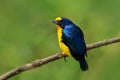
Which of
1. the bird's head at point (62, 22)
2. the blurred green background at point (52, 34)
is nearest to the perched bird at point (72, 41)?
the bird's head at point (62, 22)

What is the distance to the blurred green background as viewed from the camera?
8.29 feet

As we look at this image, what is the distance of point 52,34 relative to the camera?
267cm

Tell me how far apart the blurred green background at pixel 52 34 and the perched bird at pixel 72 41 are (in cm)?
76

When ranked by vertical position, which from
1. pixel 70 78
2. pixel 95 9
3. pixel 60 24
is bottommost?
pixel 70 78

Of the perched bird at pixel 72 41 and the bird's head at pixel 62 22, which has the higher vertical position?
the bird's head at pixel 62 22

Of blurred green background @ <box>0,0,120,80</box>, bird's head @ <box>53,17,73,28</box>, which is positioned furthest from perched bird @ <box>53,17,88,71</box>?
blurred green background @ <box>0,0,120,80</box>

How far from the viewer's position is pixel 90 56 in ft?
8.41

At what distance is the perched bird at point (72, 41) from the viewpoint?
167 centimetres

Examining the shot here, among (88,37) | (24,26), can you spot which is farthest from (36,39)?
(88,37)

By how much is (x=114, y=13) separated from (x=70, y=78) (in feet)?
1.58

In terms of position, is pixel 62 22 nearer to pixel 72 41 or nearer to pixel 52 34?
pixel 72 41

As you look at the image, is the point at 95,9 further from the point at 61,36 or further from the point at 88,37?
the point at 61,36

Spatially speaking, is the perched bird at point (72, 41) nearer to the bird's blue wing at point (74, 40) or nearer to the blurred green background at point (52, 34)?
the bird's blue wing at point (74, 40)

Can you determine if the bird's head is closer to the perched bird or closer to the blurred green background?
the perched bird
